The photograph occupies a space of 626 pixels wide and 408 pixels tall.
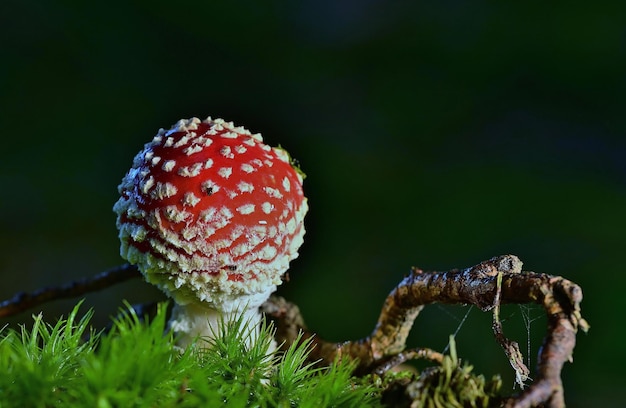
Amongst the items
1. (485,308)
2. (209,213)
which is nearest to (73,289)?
(209,213)

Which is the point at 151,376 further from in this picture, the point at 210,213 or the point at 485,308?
the point at 485,308

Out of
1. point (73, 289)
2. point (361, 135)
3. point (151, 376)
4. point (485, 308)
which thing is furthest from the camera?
point (361, 135)

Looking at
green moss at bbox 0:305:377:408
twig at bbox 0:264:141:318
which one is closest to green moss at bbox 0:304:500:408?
green moss at bbox 0:305:377:408

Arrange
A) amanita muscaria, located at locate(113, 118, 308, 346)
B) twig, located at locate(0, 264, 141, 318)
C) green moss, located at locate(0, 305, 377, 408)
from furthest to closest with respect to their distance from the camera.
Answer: twig, located at locate(0, 264, 141, 318), amanita muscaria, located at locate(113, 118, 308, 346), green moss, located at locate(0, 305, 377, 408)

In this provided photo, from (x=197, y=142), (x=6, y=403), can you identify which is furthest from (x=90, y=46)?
(x=6, y=403)

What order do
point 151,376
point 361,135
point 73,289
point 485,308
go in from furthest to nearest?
1. point 361,135
2. point 73,289
3. point 485,308
4. point 151,376

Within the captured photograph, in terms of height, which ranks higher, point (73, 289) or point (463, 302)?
point (463, 302)

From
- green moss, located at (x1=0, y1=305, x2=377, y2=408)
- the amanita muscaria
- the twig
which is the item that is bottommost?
the twig

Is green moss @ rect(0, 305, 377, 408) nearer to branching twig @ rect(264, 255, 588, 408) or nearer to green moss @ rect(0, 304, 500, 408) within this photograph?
green moss @ rect(0, 304, 500, 408)
